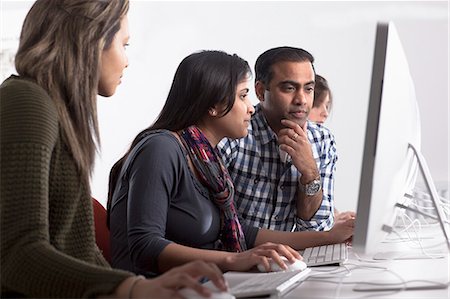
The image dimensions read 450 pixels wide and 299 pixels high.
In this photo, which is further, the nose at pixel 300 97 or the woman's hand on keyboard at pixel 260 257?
the nose at pixel 300 97

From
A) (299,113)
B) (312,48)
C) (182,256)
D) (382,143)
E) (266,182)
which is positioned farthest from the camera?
(312,48)

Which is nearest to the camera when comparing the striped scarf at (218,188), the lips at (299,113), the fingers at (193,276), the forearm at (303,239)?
the fingers at (193,276)

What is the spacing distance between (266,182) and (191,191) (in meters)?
0.59

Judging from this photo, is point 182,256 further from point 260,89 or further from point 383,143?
point 260,89

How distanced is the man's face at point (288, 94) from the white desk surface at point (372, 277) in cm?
66

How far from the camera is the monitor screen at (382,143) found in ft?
3.39

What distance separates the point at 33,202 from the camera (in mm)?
995

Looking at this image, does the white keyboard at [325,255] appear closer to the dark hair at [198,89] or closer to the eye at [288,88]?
the dark hair at [198,89]

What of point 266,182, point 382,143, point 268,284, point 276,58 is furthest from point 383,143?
point 276,58

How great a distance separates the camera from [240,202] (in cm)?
229

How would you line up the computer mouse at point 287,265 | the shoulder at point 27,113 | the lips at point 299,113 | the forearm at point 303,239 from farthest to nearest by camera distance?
the lips at point 299,113
the forearm at point 303,239
the computer mouse at point 287,265
the shoulder at point 27,113

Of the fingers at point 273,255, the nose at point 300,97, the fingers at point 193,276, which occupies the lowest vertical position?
the fingers at point 273,255

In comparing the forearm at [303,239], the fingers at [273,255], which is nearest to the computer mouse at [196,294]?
the fingers at [273,255]

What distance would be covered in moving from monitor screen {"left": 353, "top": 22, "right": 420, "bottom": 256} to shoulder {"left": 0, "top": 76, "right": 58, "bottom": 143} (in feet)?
1.44
